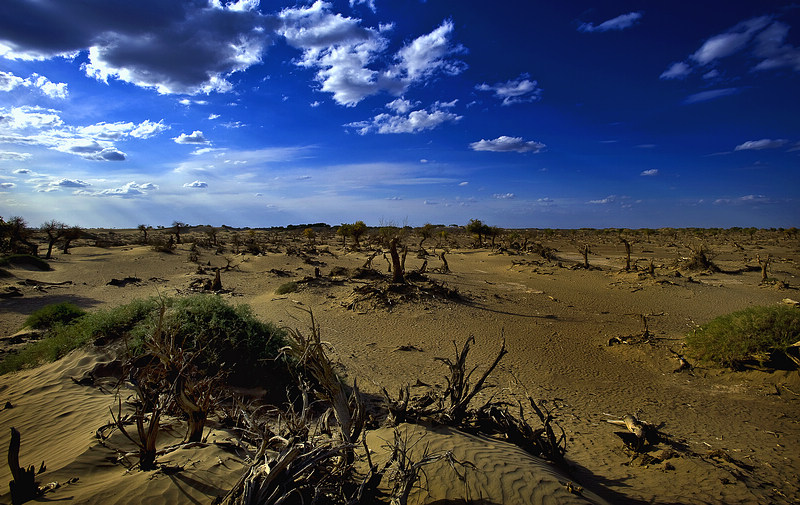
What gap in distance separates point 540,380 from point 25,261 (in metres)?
26.7

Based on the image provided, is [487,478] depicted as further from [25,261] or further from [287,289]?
[25,261]

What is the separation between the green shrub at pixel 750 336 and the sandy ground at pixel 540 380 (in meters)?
0.34

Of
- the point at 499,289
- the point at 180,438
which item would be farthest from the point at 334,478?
the point at 499,289

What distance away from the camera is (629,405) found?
6.73 metres

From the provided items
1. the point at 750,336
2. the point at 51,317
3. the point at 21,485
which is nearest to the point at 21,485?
the point at 21,485

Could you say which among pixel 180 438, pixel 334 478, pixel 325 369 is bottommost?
pixel 180 438

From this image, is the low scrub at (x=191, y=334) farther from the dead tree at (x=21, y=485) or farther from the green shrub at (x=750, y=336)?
the green shrub at (x=750, y=336)

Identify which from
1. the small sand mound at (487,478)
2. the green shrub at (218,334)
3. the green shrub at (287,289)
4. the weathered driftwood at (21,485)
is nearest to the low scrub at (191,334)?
the green shrub at (218,334)

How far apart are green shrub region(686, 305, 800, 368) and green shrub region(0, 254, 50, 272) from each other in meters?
29.1

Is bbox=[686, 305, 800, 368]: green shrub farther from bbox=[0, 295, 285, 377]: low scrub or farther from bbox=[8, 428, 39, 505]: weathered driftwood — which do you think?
bbox=[8, 428, 39, 505]: weathered driftwood

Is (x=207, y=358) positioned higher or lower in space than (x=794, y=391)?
higher

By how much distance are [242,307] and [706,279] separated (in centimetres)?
2188

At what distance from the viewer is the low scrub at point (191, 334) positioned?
6.50 metres

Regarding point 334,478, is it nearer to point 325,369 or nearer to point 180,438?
point 325,369
